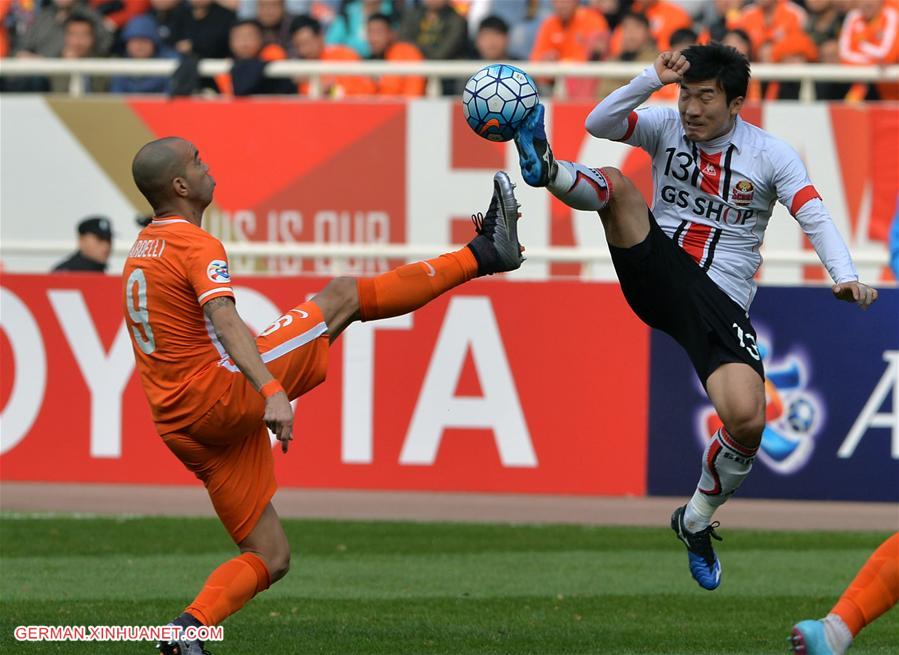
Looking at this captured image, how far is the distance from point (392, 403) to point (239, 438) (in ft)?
21.2

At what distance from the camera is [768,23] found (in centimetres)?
1608

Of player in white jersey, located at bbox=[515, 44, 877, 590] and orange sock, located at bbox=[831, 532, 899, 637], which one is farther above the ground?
player in white jersey, located at bbox=[515, 44, 877, 590]

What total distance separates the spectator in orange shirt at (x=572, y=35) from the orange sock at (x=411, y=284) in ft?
28.5

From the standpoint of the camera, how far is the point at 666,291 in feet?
26.2

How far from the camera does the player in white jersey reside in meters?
7.73

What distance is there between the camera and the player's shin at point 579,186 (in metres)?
7.60

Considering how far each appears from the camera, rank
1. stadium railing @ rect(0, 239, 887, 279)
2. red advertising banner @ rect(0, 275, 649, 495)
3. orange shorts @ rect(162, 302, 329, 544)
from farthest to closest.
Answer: stadium railing @ rect(0, 239, 887, 279) → red advertising banner @ rect(0, 275, 649, 495) → orange shorts @ rect(162, 302, 329, 544)

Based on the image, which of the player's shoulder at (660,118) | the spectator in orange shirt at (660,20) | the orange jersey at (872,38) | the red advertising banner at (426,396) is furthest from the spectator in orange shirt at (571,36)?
the player's shoulder at (660,118)

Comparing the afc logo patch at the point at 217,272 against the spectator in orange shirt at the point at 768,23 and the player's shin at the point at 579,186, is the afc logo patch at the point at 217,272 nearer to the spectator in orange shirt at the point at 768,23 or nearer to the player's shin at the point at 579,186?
the player's shin at the point at 579,186

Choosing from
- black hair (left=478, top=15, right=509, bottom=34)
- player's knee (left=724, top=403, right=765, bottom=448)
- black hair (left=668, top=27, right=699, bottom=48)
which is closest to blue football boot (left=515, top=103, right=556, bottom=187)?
player's knee (left=724, top=403, right=765, bottom=448)

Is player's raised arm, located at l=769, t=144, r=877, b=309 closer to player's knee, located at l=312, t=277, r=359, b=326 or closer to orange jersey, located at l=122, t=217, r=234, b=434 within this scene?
player's knee, located at l=312, t=277, r=359, b=326

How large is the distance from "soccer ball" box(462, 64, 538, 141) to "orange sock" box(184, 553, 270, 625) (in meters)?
2.23

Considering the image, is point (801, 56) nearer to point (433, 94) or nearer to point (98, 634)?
point (433, 94)

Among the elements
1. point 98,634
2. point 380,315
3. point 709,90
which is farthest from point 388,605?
point 709,90
